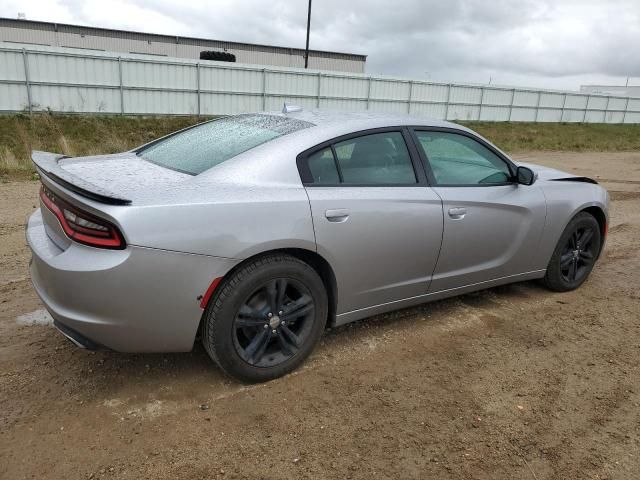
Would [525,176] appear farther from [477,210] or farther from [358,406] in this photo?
[358,406]

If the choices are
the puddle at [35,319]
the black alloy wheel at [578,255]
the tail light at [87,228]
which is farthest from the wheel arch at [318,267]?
the black alloy wheel at [578,255]

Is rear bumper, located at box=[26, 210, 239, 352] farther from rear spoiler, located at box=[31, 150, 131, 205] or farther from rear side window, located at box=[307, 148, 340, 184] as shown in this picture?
rear side window, located at box=[307, 148, 340, 184]

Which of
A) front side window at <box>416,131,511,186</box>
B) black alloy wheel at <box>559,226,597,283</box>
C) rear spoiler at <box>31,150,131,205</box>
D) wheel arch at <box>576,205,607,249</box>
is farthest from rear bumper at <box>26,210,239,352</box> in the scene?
wheel arch at <box>576,205,607,249</box>

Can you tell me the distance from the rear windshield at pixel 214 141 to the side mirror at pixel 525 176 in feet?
5.56

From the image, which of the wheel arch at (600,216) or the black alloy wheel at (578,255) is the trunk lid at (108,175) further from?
the wheel arch at (600,216)

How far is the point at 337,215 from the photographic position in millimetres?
2967

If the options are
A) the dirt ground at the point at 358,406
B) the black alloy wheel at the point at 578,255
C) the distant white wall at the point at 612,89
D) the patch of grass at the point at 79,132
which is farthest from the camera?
the distant white wall at the point at 612,89

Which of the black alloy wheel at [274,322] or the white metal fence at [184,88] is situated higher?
the white metal fence at [184,88]

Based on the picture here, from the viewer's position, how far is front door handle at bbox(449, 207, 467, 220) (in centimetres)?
347

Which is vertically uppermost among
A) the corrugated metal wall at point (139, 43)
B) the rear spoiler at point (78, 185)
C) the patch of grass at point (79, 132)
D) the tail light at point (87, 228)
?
the corrugated metal wall at point (139, 43)

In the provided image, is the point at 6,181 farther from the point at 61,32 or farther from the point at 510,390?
the point at 61,32

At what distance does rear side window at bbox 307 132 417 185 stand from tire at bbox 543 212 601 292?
1.76 m

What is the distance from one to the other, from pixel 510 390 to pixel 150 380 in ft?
6.75

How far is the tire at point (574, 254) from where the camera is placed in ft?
14.4
